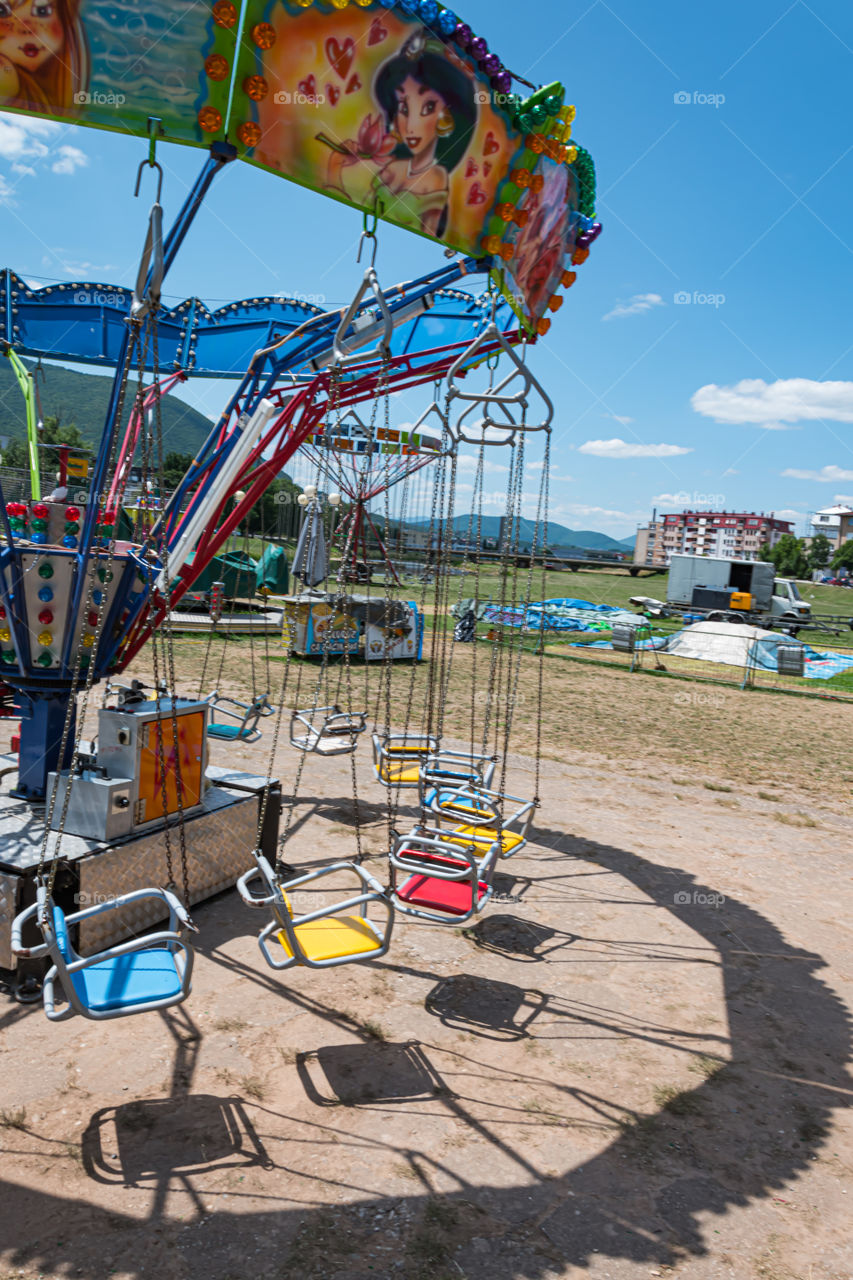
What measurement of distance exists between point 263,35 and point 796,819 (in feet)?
30.7

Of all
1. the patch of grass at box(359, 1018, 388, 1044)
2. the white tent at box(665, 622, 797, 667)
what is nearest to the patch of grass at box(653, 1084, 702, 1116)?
the patch of grass at box(359, 1018, 388, 1044)

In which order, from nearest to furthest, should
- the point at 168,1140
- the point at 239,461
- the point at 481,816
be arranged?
the point at 168,1140 < the point at 239,461 < the point at 481,816

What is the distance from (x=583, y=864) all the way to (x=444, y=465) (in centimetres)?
395

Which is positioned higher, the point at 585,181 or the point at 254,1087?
the point at 585,181

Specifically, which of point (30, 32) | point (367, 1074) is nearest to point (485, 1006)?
point (367, 1074)

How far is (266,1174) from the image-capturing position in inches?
139

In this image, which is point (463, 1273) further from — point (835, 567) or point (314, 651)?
point (835, 567)

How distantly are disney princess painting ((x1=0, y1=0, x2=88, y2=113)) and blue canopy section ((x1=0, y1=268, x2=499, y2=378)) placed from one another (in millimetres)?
4397

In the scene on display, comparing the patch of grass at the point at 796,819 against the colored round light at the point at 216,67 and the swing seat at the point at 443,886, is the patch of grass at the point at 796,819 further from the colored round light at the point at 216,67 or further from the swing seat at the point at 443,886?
the colored round light at the point at 216,67

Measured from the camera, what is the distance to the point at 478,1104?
4.18 m

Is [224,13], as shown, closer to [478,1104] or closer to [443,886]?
[443,886]

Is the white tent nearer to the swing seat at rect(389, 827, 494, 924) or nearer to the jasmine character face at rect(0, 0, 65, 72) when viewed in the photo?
the swing seat at rect(389, 827, 494, 924)

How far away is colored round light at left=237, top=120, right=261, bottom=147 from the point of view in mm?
4340

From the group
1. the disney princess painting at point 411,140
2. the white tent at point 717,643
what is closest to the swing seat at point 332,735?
the disney princess painting at point 411,140
